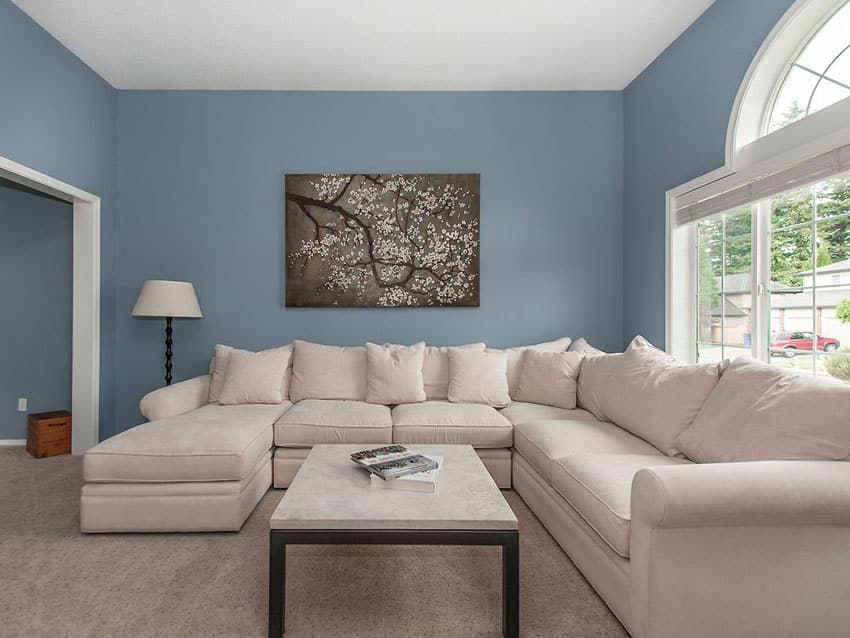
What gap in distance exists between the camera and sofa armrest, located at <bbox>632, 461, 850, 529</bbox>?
4.47 ft

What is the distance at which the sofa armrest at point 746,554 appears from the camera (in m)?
1.38

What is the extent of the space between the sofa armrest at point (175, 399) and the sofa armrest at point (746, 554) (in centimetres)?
268

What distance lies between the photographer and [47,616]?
167 cm

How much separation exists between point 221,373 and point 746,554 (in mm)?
3124

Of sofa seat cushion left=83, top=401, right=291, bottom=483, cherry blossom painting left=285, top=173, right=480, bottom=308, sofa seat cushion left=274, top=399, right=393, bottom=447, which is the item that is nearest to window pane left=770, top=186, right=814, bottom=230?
cherry blossom painting left=285, top=173, right=480, bottom=308

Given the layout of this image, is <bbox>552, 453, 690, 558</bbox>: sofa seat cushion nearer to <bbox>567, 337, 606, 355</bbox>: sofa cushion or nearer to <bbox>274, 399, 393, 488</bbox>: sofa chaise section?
<bbox>274, 399, 393, 488</bbox>: sofa chaise section

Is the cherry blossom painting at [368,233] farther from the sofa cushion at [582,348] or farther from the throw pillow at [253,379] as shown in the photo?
the sofa cushion at [582,348]

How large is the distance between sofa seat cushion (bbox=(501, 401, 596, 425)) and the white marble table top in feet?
3.05

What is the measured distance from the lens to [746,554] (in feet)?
4.62


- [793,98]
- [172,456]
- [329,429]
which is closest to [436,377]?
[329,429]

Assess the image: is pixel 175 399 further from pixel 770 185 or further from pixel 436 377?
pixel 770 185

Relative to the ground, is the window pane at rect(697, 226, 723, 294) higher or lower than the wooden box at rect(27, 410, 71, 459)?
higher

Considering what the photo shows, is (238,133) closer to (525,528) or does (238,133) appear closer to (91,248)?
(91,248)

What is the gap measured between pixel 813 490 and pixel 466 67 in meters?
3.27
